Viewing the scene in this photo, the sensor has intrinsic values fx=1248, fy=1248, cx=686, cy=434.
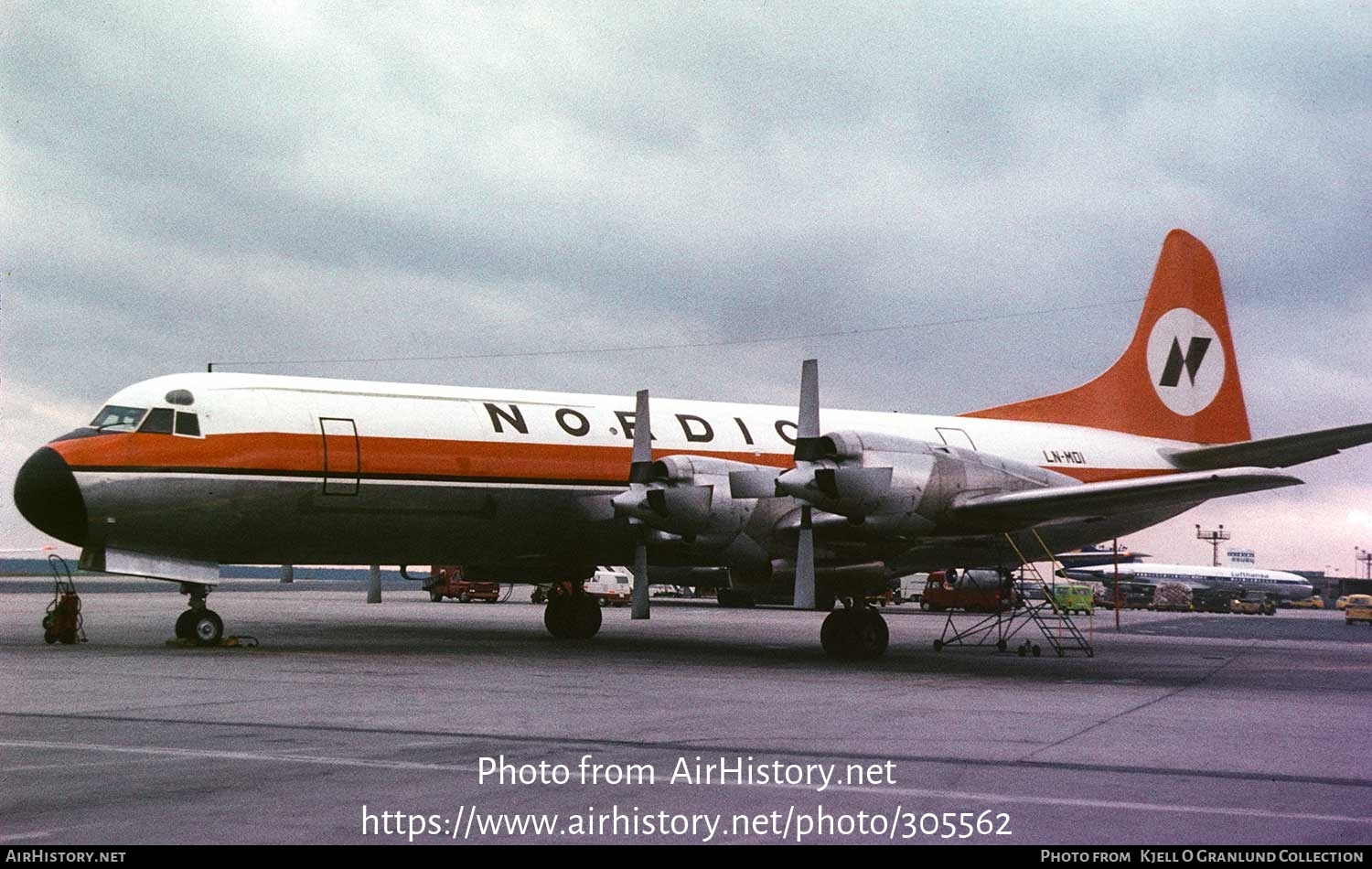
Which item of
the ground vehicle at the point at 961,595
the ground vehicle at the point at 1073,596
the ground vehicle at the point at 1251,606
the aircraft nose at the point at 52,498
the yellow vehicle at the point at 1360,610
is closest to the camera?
the aircraft nose at the point at 52,498

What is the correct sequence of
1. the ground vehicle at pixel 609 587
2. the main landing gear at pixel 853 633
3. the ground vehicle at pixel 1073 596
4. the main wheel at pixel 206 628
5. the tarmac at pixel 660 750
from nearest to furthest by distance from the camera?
the tarmac at pixel 660 750
the main wheel at pixel 206 628
the main landing gear at pixel 853 633
the ground vehicle at pixel 609 587
the ground vehicle at pixel 1073 596

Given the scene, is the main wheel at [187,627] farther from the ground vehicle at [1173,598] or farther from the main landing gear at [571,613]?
the ground vehicle at [1173,598]

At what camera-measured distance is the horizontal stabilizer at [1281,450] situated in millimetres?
22266

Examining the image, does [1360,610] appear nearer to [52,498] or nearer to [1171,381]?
[1171,381]

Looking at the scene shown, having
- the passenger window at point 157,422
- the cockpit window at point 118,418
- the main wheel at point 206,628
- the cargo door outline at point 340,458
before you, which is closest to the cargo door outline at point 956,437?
the cargo door outline at point 340,458

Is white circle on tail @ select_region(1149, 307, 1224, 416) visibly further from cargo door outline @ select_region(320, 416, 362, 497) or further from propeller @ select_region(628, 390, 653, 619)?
cargo door outline @ select_region(320, 416, 362, 497)

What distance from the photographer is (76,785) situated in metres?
8.15

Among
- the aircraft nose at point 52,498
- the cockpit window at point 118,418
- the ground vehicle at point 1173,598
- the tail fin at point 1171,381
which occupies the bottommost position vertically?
the ground vehicle at point 1173,598

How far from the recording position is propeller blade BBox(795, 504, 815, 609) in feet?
64.1

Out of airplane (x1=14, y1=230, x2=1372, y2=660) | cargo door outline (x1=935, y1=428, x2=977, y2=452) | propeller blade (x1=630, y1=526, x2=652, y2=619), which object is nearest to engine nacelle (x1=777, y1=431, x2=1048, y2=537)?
airplane (x1=14, y1=230, x2=1372, y2=660)

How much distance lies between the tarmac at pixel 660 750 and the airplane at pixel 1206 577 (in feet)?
253

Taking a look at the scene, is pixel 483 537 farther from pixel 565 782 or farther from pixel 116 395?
pixel 565 782

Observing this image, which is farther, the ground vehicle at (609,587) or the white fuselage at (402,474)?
the ground vehicle at (609,587)
